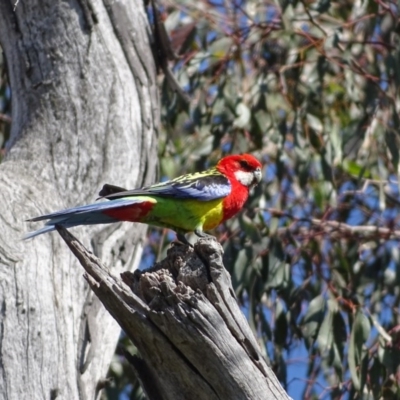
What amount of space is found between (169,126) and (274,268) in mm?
1102

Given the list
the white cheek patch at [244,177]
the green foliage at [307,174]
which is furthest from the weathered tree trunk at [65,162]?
the green foliage at [307,174]

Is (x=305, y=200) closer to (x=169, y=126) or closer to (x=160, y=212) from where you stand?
(x=169, y=126)

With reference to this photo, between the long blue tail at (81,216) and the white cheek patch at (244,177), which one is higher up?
the long blue tail at (81,216)

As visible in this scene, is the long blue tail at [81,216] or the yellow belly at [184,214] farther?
the yellow belly at [184,214]

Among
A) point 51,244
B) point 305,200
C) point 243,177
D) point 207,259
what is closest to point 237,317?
point 207,259

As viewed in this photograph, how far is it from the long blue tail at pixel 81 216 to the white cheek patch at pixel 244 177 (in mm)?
818

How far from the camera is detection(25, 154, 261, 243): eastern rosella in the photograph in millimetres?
3844

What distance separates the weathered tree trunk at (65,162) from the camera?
365cm

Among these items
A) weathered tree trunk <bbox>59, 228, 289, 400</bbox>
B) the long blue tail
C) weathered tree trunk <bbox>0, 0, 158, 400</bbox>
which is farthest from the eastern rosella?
weathered tree trunk <bbox>59, 228, 289, 400</bbox>

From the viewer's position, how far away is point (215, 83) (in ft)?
21.4

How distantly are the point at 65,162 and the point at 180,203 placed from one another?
1.72 ft

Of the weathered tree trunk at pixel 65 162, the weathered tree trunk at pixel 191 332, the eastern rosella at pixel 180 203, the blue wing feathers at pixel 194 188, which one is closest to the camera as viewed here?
the weathered tree trunk at pixel 191 332

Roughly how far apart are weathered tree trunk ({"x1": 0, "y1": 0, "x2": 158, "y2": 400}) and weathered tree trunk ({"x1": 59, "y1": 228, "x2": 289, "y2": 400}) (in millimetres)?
516

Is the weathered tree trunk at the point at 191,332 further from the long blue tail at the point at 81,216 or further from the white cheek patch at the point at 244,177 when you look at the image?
the white cheek patch at the point at 244,177
